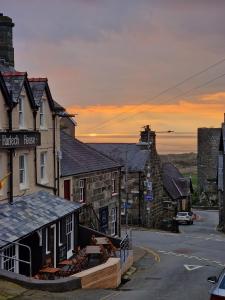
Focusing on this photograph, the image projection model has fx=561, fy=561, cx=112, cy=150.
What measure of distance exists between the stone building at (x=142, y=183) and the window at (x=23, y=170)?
2390 centimetres

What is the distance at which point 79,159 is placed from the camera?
3469 cm

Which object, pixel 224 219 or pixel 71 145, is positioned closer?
pixel 71 145

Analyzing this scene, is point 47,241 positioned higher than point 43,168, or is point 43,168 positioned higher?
point 43,168

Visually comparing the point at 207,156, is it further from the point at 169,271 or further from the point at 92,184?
the point at 169,271

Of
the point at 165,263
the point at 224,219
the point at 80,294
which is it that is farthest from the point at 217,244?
the point at 80,294

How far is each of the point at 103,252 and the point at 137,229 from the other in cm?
2339

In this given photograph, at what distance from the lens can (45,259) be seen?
24.2m

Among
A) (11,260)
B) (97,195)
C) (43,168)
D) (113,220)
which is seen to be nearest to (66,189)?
(43,168)

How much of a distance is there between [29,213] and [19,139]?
10.9 ft

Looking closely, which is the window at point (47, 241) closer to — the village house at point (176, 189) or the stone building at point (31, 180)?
the stone building at point (31, 180)

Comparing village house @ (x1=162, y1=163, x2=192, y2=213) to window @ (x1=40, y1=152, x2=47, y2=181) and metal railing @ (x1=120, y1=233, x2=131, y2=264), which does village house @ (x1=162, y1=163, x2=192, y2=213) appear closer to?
window @ (x1=40, y1=152, x2=47, y2=181)

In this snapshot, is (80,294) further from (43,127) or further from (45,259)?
(43,127)

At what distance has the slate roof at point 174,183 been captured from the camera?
64.0 meters

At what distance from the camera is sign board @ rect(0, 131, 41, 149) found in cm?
2248
